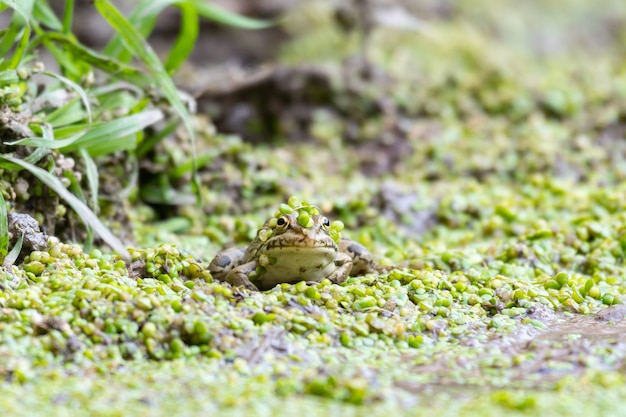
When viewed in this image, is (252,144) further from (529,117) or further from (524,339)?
(524,339)

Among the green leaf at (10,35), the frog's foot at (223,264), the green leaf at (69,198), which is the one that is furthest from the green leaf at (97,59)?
the frog's foot at (223,264)

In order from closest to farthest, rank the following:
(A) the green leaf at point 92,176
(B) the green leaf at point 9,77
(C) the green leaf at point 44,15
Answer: (B) the green leaf at point 9,77 → (A) the green leaf at point 92,176 → (C) the green leaf at point 44,15

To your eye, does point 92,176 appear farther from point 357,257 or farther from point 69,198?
point 357,257

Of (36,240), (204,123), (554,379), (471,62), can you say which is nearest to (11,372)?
(36,240)

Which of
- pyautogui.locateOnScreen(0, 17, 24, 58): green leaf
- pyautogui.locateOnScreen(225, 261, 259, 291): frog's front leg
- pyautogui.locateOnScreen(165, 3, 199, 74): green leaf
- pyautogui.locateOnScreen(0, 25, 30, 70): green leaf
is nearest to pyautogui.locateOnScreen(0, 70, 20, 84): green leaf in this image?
pyautogui.locateOnScreen(0, 25, 30, 70): green leaf

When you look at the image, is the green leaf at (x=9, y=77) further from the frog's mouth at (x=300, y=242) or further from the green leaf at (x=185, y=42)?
the frog's mouth at (x=300, y=242)

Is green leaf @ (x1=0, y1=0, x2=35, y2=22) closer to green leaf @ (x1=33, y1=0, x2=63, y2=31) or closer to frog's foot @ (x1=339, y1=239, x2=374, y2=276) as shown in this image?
green leaf @ (x1=33, y1=0, x2=63, y2=31)

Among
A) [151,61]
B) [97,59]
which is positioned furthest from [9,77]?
[151,61]

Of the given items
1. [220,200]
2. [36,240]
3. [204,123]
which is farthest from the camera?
[204,123]
